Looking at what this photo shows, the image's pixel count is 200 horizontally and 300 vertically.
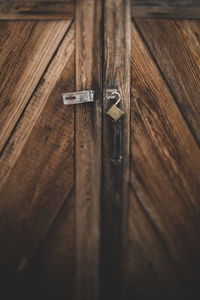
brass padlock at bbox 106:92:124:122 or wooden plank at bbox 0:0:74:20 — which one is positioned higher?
wooden plank at bbox 0:0:74:20

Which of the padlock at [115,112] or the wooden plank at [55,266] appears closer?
the padlock at [115,112]

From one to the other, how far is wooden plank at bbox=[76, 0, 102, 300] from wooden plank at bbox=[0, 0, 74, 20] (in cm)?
5

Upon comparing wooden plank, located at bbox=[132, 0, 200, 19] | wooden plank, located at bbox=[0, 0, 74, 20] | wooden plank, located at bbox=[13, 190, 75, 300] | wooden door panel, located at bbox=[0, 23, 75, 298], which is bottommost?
wooden plank, located at bbox=[13, 190, 75, 300]

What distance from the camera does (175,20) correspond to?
85 centimetres

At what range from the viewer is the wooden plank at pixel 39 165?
884 mm

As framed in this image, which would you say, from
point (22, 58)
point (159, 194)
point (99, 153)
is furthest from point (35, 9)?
point (159, 194)

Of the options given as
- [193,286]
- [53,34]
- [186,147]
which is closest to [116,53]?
[53,34]

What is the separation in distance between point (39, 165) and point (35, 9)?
63 centimetres

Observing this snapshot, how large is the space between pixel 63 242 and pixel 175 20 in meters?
1.07

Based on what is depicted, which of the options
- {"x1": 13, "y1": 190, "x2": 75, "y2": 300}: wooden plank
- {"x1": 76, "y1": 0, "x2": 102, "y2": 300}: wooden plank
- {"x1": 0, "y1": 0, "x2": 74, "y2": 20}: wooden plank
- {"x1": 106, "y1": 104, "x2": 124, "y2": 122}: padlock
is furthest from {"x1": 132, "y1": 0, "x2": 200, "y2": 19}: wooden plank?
{"x1": 13, "y1": 190, "x2": 75, "y2": 300}: wooden plank

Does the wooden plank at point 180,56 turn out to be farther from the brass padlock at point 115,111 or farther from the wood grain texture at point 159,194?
the brass padlock at point 115,111

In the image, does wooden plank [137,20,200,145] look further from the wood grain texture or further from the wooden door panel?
the wooden door panel

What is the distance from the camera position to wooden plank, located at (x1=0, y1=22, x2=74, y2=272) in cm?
88

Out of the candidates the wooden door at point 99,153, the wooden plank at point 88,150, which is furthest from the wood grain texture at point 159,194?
the wooden plank at point 88,150
